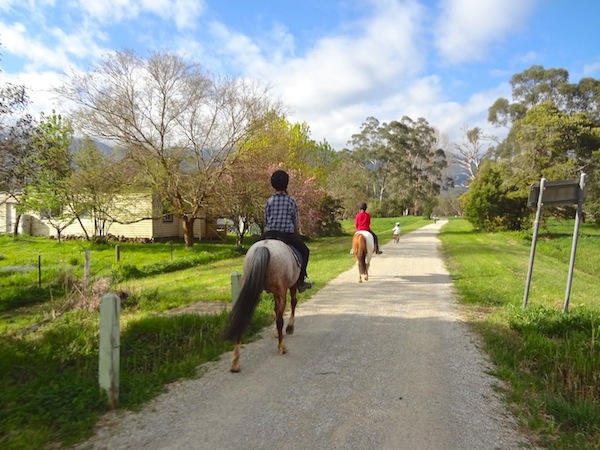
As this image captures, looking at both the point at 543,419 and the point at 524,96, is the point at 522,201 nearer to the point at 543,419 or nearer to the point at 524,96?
the point at 524,96

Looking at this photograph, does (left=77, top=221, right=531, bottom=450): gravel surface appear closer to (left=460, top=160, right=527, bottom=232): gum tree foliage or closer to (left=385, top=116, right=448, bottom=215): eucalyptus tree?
(left=460, top=160, right=527, bottom=232): gum tree foliage

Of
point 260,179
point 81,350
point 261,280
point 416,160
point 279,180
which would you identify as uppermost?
point 416,160

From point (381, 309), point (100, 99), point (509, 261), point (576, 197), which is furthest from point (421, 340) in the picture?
point (100, 99)

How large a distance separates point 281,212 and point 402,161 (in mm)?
67540

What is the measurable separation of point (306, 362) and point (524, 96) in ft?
176

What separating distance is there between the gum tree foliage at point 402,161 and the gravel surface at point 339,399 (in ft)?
204

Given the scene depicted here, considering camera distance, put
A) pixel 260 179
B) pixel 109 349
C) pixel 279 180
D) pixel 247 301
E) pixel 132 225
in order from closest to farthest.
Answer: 1. pixel 109 349
2. pixel 247 301
3. pixel 279 180
4. pixel 260 179
5. pixel 132 225

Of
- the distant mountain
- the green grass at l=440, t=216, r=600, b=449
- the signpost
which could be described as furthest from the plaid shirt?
the distant mountain

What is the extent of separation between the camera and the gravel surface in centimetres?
331

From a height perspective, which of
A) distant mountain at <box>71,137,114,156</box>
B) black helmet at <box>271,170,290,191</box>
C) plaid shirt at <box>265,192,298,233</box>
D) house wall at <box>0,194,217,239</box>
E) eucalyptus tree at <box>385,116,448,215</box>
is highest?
eucalyptus tree at <box>385,116,448,215</box>

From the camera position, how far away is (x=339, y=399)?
4.06m

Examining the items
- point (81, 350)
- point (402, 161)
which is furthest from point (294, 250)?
point (402, 161)

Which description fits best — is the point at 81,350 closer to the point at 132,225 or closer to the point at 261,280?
the point at 261,280

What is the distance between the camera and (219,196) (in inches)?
828
